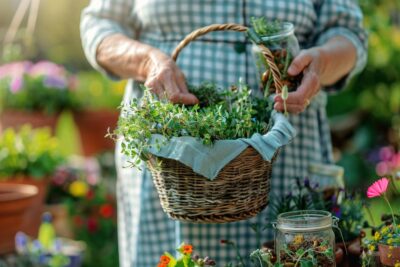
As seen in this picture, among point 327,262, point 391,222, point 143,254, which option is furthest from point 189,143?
point 143,254

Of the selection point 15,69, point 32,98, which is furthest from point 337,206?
point 15,69

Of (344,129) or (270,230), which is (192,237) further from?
(344,129)

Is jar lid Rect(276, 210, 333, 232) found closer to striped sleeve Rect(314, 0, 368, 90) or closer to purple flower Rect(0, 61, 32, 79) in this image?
striped sleeve Rect(314, 0, 368, 90)

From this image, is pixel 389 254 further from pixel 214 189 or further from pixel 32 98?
pixel 32 98

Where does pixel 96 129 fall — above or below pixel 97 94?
below

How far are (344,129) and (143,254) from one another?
4.06 m

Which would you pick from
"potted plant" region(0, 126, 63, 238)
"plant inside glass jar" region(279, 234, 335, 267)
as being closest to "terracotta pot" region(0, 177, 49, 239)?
"potted plant" region(0, 126, 63, 238)

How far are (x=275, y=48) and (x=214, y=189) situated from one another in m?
0.45

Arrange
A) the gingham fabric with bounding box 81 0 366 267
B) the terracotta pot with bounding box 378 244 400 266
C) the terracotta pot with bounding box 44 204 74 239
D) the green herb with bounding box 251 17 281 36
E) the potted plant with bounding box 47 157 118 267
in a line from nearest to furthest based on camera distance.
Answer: the terracotta pot with bounding box 378 244 400 266
the green herb with bounding box 251 17 281 36
the gingham fabric with bounding box 81 0 366 267
the potted plant with bounding box 47 157 118 267
the terracotta pot with bounding box 44 204 74 239

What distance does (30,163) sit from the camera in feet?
12.8

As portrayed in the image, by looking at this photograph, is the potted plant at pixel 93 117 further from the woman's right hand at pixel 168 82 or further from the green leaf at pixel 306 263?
the green leaf at pixel 306 263

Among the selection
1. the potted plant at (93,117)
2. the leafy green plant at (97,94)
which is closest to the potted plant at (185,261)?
the potted plant at (93,117)

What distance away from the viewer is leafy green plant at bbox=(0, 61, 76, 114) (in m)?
4.79

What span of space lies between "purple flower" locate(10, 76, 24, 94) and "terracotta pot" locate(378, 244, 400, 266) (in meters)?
3.50
